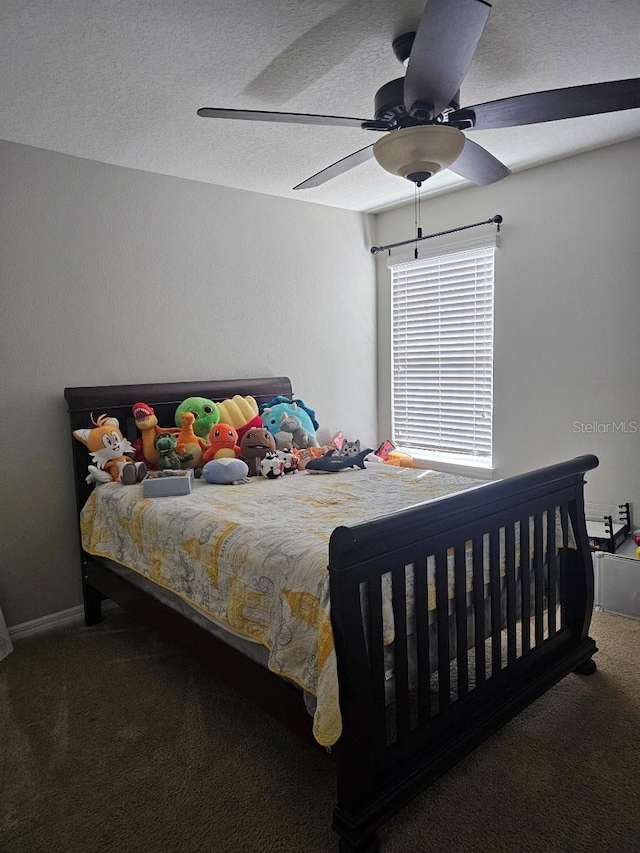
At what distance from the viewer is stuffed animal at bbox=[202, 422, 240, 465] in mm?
3082

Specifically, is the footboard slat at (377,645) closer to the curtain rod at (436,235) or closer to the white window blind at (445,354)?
the curtain rod at (436,235)

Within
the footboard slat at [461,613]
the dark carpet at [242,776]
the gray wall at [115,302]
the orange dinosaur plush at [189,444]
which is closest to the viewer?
the dark carpet at [242,776]

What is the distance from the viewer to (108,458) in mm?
2855

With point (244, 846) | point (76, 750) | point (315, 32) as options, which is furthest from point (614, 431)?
point (76, 750)

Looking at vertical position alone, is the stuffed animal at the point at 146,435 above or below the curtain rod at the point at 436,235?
below

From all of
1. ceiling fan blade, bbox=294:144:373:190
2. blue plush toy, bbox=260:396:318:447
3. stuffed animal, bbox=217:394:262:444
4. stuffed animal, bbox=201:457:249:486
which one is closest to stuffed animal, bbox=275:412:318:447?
blue plush toy, bbox=260:396:318:447

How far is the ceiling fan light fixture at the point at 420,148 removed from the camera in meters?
1.76

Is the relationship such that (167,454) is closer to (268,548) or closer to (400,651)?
(268,548)

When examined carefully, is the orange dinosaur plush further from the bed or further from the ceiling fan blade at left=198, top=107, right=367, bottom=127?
the ceiling fan blade at left=198, top=107, right=367, bottom=127

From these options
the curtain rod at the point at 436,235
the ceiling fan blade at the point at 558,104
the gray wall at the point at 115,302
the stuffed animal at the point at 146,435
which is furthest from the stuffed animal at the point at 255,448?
the ceiling fan blade at the point at 558,104

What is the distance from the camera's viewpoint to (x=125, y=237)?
10.3 ft

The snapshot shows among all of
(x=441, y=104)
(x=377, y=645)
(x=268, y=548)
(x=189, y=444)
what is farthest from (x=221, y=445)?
(x=441, y=104)

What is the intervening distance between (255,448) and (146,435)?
568 millimetres

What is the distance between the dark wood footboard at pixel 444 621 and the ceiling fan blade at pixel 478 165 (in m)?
1.18
